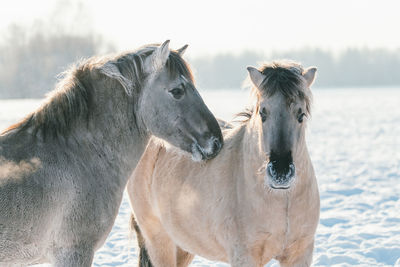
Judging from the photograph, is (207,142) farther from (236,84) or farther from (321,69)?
(321,69)

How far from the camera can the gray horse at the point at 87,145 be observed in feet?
8.99

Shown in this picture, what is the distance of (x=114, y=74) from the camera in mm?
3213

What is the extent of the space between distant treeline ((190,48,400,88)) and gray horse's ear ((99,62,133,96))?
77.7 meters

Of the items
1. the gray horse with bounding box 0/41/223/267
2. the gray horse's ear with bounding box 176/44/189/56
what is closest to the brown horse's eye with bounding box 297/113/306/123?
the gray horse with bounding box 0/41/223/267

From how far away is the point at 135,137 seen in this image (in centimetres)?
338

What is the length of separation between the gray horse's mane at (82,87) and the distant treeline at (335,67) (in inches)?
3054

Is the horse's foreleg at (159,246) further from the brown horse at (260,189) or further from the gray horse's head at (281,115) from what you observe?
the gray horse's head at (281,115)

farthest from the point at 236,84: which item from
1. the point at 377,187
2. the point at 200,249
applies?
the point at 200,249

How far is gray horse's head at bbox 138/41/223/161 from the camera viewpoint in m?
3.28

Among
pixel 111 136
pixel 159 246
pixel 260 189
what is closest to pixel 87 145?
pixel 111 136

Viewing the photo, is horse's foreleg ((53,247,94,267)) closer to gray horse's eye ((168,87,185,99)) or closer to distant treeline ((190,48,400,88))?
gray horse's eye ((168,87,185,99))

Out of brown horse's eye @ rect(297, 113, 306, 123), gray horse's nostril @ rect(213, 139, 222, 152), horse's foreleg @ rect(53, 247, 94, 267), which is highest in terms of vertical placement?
brown horse's eye @ rect(297, 113, 306, 123)

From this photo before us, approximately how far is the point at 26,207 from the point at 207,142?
1.24 metres

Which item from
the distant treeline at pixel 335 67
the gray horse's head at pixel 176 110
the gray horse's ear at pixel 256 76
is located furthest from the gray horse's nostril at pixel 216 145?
the distant treeline at pixel 335 67
